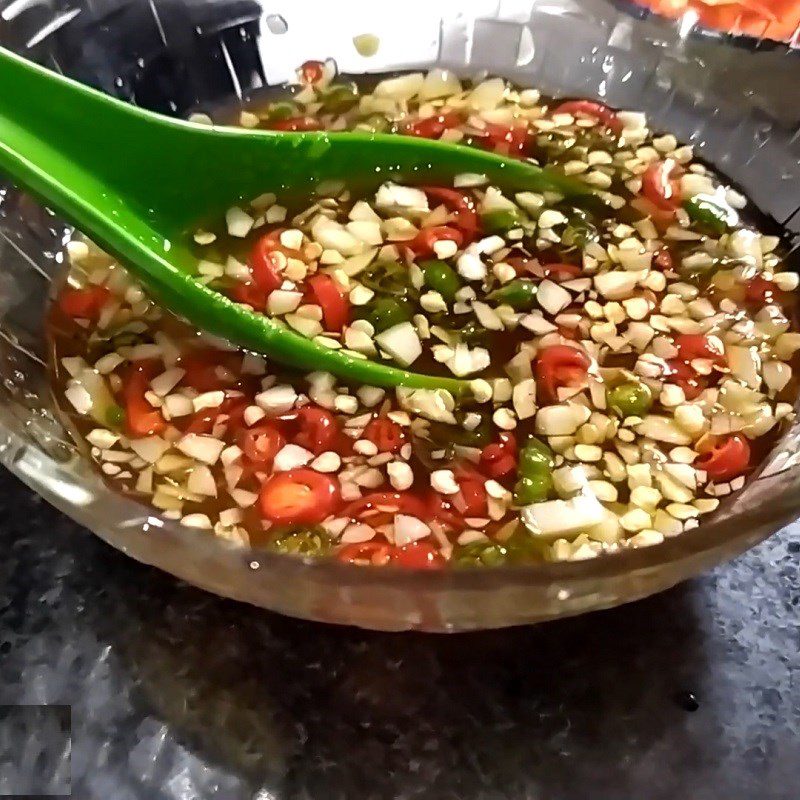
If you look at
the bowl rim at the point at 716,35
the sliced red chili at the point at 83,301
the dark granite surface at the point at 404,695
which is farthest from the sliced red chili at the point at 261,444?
the bowl rim at the point at 716,35

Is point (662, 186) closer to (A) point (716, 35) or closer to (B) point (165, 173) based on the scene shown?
(A) point (716, 35)

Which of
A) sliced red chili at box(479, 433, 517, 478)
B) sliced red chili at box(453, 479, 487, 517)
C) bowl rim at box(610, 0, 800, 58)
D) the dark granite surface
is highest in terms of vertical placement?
bowl rim at box(610, 0, 800, 58)

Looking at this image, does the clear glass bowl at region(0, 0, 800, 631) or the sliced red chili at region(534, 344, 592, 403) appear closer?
the clear glass bowl at region(0, 0, 800, 631)

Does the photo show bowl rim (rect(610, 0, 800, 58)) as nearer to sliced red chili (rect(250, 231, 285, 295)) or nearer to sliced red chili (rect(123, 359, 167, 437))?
sliced red chili (rect(250, 231, 285, 295))

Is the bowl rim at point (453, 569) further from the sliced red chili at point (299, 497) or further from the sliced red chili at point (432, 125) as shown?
the sliced red chili at point (432, 125)

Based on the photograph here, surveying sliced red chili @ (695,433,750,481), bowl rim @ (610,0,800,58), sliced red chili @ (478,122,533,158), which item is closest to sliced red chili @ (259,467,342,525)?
sliced red chili @ (695,433,750,481)

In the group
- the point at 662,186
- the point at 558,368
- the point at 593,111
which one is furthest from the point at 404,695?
the point at 593,111
